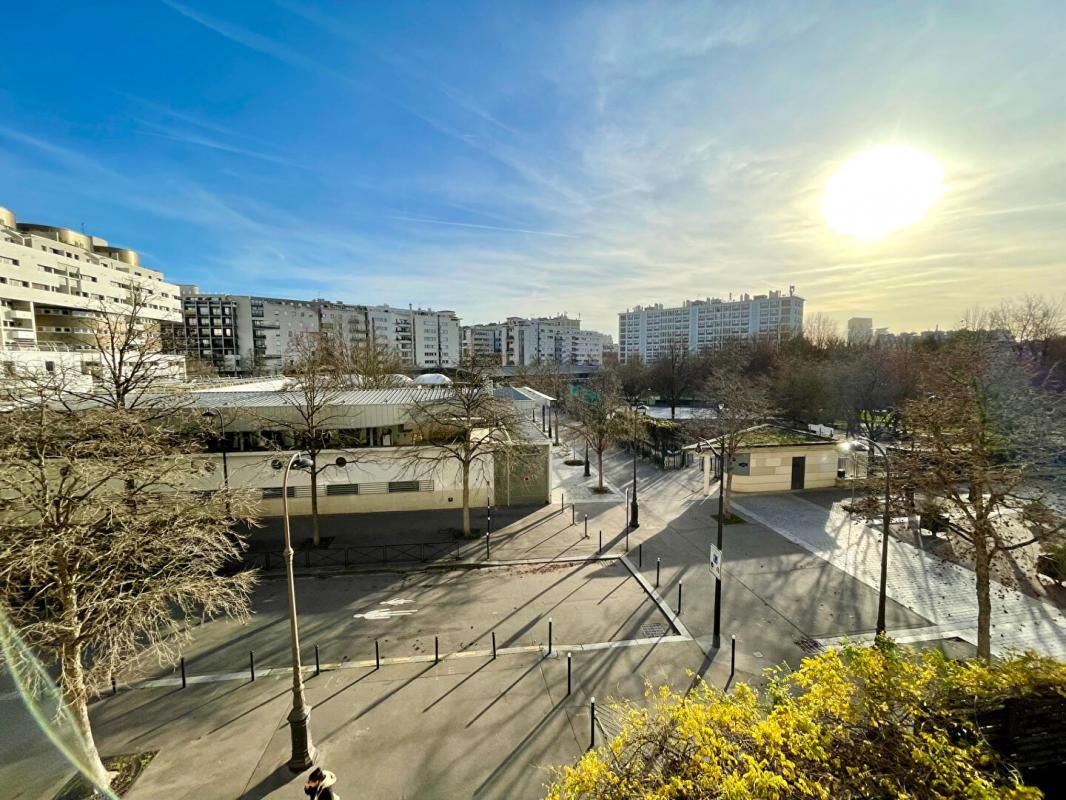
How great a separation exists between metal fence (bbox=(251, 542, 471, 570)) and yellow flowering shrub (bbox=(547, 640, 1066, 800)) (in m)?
13.1

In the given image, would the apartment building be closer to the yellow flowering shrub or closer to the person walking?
the person walking

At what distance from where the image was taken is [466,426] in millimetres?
19359

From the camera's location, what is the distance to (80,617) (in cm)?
855

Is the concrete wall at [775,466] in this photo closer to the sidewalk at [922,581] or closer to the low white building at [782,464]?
the low white building at [782,464]

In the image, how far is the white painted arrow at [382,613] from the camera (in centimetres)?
1341

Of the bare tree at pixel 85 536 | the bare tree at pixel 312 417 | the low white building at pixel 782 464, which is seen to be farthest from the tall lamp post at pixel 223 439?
the low white building at pixel 782 464

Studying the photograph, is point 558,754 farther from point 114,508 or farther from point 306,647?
point 114,508

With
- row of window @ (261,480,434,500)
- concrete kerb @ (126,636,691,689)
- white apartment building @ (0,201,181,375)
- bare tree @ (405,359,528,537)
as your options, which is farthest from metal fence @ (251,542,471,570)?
white apartment building @ (0,201,181,375)

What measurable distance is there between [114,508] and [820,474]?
28764 millimetres

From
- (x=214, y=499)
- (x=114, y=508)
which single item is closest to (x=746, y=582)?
(x=214, y=499)

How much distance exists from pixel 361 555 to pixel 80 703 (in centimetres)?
978

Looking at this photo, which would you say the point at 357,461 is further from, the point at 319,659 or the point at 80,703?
the point at 80,703

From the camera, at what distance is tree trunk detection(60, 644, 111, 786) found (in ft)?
24.1

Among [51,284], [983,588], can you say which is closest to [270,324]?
[51,284]
